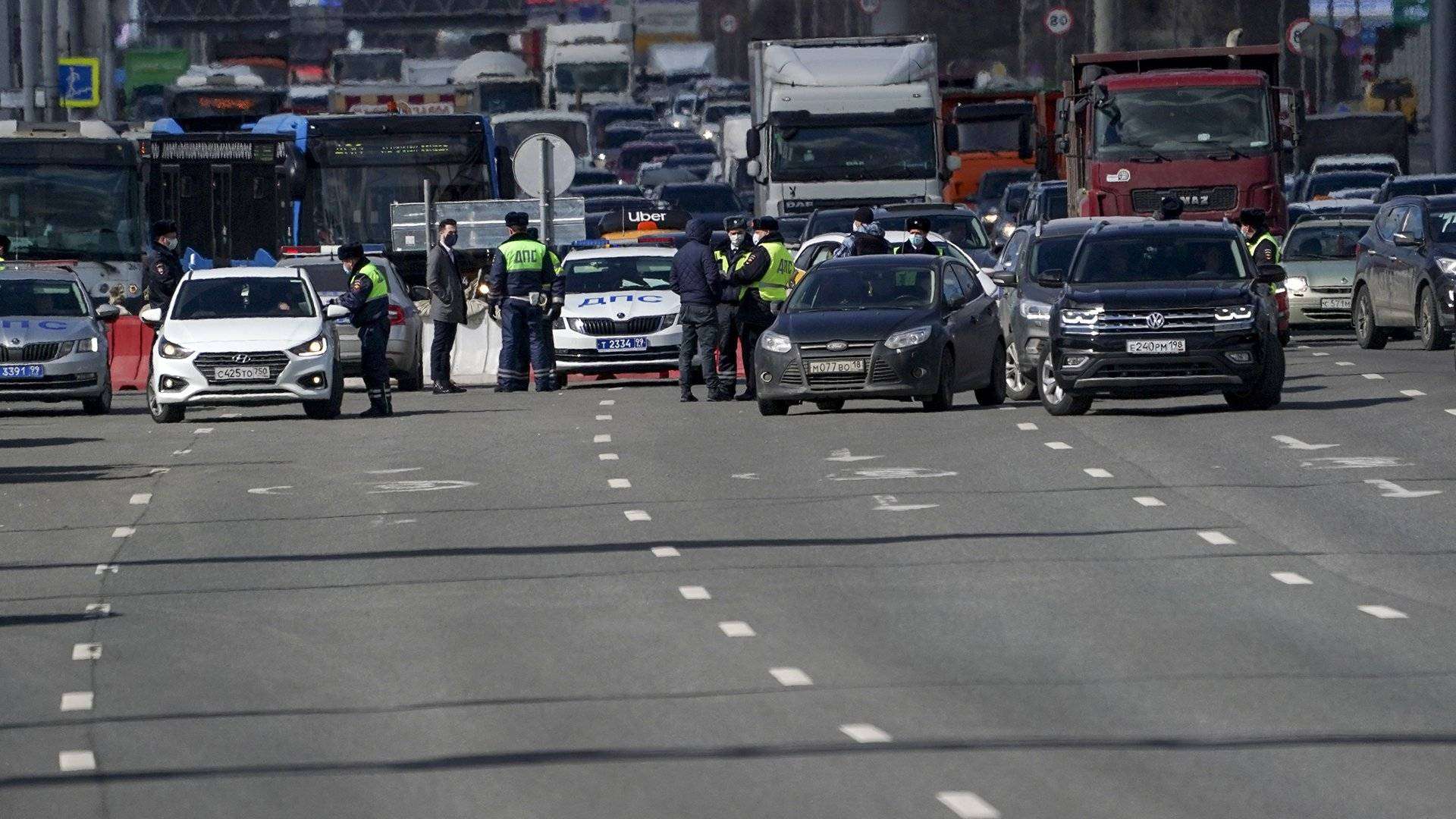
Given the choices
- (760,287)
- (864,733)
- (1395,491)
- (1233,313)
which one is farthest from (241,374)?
(864,733)

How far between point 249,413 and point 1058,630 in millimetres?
17149

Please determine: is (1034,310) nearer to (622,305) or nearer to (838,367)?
(838,367)

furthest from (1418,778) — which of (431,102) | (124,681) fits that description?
(431,102)

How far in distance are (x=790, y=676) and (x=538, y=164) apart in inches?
878

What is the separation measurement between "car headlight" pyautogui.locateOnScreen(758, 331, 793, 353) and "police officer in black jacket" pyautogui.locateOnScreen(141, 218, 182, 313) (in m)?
9.40

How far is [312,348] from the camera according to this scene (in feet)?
85.8

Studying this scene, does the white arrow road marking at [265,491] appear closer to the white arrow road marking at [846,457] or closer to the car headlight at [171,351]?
the white arrow road marking at [846,457]

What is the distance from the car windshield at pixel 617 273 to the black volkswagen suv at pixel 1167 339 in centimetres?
803

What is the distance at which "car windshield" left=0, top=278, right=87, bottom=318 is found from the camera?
29172mm

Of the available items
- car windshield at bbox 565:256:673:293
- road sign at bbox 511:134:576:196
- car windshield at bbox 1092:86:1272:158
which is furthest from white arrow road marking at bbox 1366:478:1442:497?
car windshield at bbox 1092:86:1272:158

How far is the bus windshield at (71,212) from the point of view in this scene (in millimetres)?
38281

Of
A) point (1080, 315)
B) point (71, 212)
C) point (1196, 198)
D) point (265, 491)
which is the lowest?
point (265, 491)

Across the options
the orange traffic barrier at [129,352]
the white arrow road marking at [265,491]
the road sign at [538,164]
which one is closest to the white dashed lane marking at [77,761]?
the white arrow road marking at [265,491]

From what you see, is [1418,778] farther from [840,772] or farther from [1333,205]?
[1333,205]
